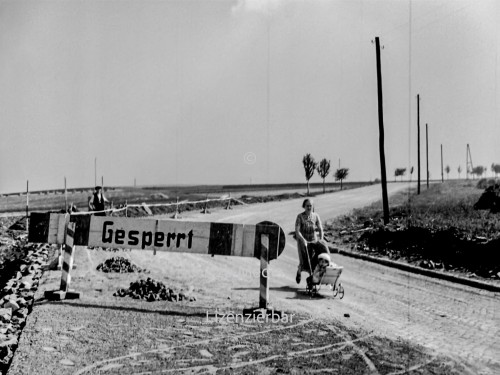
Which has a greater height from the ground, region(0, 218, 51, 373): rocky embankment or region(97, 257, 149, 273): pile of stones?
region(97, 257, 149, 273): pile of stones

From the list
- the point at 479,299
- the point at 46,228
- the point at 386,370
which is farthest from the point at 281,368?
A: the point at 479,299

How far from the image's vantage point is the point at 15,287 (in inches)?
416

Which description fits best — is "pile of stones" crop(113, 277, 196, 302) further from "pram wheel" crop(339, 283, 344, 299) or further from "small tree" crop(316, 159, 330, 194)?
"small tree" crop(316, 159, 330, 194)

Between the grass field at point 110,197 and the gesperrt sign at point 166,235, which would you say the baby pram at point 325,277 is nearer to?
the gesperrt sign at point 166,235

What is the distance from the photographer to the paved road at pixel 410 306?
6.53 m

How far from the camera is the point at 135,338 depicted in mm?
6207

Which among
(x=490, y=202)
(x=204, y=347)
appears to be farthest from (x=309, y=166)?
(x=204, y=347)

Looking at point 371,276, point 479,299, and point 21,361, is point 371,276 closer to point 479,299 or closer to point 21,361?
point 479,299

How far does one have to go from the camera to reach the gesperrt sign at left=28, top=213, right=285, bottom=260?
808 centimetres

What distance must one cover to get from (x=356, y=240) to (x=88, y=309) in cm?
1321

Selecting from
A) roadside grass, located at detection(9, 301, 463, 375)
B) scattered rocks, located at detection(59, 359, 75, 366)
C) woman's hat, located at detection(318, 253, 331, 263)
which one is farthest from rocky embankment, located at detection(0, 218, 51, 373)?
woman's hat, located at detection(318, 253, 331, 263)

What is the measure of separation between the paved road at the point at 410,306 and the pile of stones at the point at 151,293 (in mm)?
1247

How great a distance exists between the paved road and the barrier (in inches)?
47.0

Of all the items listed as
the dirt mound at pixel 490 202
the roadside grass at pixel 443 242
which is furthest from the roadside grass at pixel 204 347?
the dirt mound at pixel 490 202
